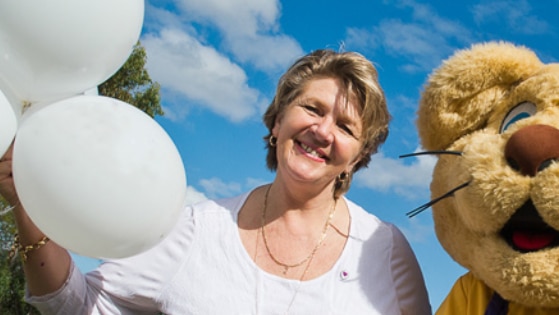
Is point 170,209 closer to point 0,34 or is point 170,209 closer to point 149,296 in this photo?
point 0,34

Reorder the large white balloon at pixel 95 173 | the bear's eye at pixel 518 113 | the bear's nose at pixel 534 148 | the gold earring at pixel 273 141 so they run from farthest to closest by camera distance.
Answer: the gold earring at pixel 273 141, the bear's eye at pixel 518 113, the bear's nose at pixel 534 148, the large white balloon at pixel 95 173

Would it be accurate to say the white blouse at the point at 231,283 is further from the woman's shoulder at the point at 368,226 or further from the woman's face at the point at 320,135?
the woman's face at the point at 320,135

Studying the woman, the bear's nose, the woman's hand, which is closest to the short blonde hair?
the woman

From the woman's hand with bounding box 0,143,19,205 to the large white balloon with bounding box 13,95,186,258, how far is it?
0.21 metres

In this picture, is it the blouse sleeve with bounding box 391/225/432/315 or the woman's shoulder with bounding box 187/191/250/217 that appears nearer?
the blouse sleeve with bounding box 391/225/432/315

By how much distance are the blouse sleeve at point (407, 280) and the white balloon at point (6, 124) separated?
5.22 feet

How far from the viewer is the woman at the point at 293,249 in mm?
2639

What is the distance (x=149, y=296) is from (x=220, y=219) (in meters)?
0.44

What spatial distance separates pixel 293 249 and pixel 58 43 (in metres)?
1.37

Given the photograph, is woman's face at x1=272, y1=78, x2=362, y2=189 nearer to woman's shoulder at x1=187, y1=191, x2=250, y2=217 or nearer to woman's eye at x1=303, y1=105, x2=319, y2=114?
woman's eye at x1=303, y1=105, x2=319, y2=114

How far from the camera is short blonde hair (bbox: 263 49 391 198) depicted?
2.94 m

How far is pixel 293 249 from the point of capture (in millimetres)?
2832

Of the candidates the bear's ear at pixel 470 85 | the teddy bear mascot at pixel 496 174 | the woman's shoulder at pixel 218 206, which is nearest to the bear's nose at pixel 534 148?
the teddy bear mascot at pixel 496 174

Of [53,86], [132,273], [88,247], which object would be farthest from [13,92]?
[132,273]
